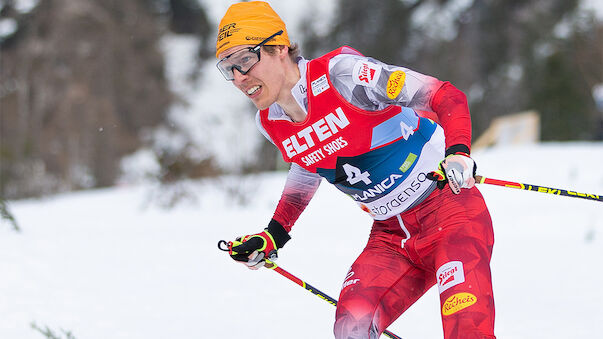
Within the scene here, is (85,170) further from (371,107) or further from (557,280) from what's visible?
(371,107)

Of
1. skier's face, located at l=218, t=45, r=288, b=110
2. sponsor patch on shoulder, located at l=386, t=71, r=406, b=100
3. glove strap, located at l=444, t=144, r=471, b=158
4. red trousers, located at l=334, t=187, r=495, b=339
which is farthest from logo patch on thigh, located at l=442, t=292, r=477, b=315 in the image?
skier's face, located at l=218, t=45, r=288, b=110

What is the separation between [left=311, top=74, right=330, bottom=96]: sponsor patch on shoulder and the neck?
11 centimetres

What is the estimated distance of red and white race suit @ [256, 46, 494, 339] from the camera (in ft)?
8.63

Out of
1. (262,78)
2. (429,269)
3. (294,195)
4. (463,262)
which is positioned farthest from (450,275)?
(262,78)

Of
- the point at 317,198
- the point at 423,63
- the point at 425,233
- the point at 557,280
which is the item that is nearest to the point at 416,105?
the point at 425,233

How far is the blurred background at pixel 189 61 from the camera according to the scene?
860 inches

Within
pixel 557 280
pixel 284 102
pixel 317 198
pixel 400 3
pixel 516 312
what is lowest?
pixel 284 102

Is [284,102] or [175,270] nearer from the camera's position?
[284,102]

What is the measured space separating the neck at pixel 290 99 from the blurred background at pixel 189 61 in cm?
1426

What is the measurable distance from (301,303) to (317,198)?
5.64 meters

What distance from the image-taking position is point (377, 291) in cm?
283

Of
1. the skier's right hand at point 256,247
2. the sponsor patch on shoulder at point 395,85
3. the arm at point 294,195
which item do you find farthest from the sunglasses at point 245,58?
the skier's right hand at point 256,247

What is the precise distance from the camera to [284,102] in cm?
286

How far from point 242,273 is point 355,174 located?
317cm
